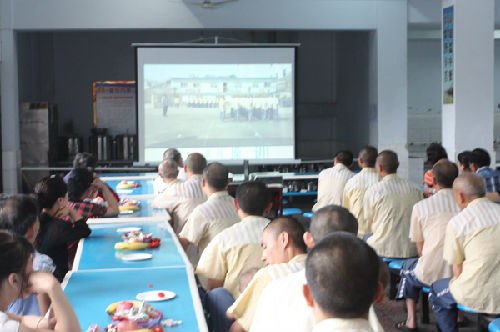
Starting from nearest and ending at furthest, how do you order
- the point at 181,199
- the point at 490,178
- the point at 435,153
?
1. the point at 181,199
2. the point at 490,178
3. the point at 435,153

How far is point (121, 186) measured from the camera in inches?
286

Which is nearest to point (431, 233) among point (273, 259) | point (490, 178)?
point (490, 178)

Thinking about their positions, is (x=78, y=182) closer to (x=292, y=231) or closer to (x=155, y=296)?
(x=155, y=296)

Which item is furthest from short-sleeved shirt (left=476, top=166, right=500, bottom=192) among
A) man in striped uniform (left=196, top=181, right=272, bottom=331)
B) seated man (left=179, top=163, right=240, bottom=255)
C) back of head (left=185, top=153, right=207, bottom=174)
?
man in striped uniform (left=196, top=181, right=272, bottom=331)

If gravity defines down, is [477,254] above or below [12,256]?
below

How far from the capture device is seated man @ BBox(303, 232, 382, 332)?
1.54 metres

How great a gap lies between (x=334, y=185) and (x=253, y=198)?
138 inches

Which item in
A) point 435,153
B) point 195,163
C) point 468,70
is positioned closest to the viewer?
point 195,163

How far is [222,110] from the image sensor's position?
1029 cm

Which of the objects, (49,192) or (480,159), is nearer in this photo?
(49,192)

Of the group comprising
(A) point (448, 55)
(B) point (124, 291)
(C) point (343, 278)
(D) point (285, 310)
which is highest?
(A) point (448, 55)

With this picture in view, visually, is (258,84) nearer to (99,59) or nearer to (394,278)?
(99,59)

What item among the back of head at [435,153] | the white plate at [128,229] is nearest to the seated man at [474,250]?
the white plate at [128,229]

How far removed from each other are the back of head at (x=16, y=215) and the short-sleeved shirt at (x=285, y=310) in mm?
1219
